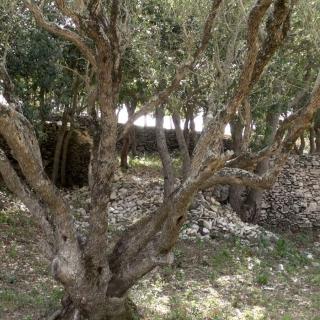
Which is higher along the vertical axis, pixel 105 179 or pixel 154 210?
pixel 105 179

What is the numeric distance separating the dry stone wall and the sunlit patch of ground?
11.6ft

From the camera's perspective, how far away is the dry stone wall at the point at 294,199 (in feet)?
46.6

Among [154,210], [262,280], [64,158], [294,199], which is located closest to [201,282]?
[262,280]

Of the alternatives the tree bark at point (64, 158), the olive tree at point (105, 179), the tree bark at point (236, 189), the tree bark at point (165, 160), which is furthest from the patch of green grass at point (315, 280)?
the tree bark at point (64, 158)

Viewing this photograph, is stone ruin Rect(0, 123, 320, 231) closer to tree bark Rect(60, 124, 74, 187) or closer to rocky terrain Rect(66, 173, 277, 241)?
tree bark Rect(60, 124, 74, 187)

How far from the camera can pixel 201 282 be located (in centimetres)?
785

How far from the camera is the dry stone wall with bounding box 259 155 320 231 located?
1421cm

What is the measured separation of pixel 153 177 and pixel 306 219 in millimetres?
4320

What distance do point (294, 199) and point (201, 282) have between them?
723 cm

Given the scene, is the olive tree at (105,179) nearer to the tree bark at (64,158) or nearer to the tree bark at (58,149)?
the tree bark at (58,149)

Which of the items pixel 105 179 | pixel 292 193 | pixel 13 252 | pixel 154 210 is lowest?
pixel 13 252

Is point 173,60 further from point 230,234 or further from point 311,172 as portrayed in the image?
point 311,172

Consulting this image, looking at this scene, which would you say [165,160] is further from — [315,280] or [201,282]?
[315,280]

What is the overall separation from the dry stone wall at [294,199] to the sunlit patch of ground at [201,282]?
140 inches
